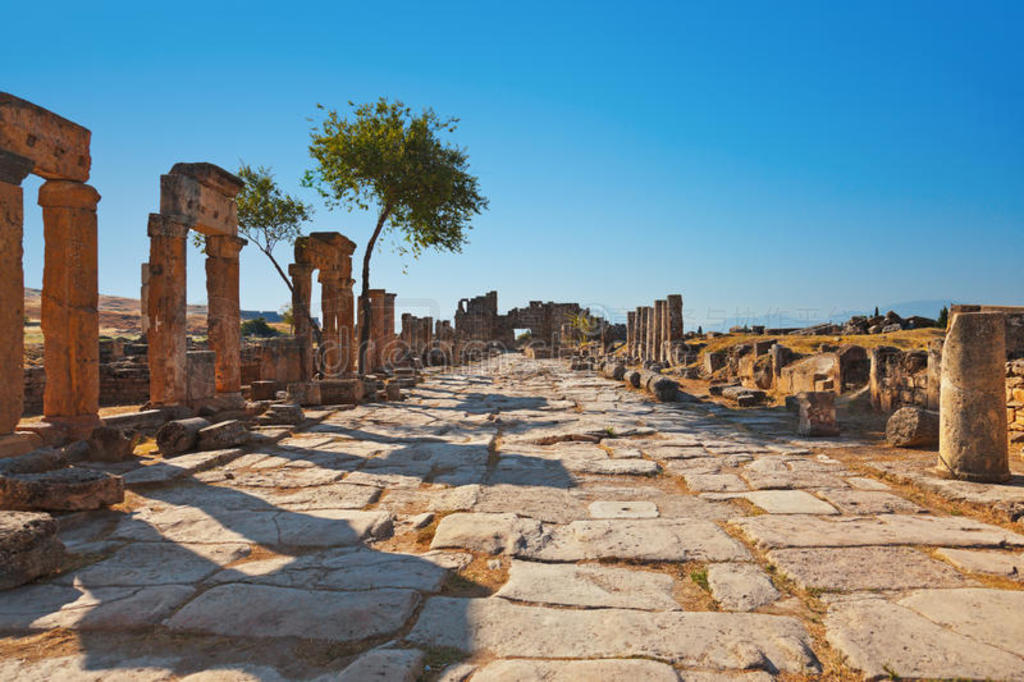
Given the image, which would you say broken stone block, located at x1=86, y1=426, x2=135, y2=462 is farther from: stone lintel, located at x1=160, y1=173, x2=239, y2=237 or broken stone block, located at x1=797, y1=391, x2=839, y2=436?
broken stone block, located at x1=797, y1=391, x2=839, y2=436

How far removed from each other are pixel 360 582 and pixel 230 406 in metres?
7.14

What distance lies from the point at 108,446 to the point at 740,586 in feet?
20.4

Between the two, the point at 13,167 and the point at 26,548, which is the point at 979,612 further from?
the point at 13,167

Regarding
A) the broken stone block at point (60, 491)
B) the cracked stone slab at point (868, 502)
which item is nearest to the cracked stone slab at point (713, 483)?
the cracked stone slab at point (868, 502)

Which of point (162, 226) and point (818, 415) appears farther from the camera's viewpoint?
point (162, 226)

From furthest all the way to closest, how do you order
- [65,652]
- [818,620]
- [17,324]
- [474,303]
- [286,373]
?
[474,303], [286,373], [17,324], [818,620], [65,652]

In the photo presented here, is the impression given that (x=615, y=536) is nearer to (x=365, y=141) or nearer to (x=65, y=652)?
(x=65, y=652)

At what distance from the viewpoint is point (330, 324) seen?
1548 cm

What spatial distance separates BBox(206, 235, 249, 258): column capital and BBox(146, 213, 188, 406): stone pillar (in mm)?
969

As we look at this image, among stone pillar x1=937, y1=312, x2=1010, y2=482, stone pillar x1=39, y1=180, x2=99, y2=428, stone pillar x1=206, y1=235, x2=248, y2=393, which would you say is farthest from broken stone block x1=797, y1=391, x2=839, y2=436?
stone pillar x1=39, y1=180, x2=99, y2=428

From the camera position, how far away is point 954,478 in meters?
5.05

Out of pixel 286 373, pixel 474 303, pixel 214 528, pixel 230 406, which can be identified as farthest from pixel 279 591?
pixel 474 303

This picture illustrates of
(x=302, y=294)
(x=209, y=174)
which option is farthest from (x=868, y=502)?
(x=302, y=294)

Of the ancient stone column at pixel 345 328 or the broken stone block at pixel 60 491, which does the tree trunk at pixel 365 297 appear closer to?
the ancient stone column at pixel 345 328
